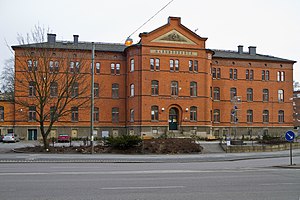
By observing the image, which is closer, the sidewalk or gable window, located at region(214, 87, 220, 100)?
the sidewalk

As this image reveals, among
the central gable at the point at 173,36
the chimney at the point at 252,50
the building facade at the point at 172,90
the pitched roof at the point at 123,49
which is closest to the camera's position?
the central gable at the point at 173,36

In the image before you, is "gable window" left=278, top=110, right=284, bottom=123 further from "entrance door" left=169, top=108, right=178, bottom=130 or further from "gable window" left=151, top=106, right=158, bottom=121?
"gable window" left=151, top=106, right=158, bottom=121

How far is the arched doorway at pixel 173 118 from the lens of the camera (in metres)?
60.4

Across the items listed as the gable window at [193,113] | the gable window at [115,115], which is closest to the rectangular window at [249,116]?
the gable window at [193,113]

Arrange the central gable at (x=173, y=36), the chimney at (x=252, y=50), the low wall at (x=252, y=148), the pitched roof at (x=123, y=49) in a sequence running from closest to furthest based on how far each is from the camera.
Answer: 1. the low wall at (x=252, y=148)
2. the central gable at (x=173, y=36)
3. the pitched roof at (x=123, y=49)
4. the chimney at (x=252, y=50)

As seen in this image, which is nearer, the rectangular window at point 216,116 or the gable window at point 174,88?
the gable window at point 174,88

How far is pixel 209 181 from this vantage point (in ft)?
48.4

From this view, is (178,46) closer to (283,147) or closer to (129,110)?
(129,110)

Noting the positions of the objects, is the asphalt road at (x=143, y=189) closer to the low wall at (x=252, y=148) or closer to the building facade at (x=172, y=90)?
the low wall at (x=252, y=148)

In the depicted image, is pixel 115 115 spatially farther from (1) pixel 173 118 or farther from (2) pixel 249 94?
(2) pixel 249 94

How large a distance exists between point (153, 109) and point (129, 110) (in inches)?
185

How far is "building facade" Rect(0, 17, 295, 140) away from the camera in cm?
5909

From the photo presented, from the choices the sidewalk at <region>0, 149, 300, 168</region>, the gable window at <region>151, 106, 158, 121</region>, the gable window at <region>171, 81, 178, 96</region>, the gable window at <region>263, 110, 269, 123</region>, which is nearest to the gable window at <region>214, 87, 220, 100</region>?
the gable window at <region>263, 110, 269, 123</region>

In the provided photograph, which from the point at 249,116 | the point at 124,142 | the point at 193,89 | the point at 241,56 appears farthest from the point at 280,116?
the point at 124,142
